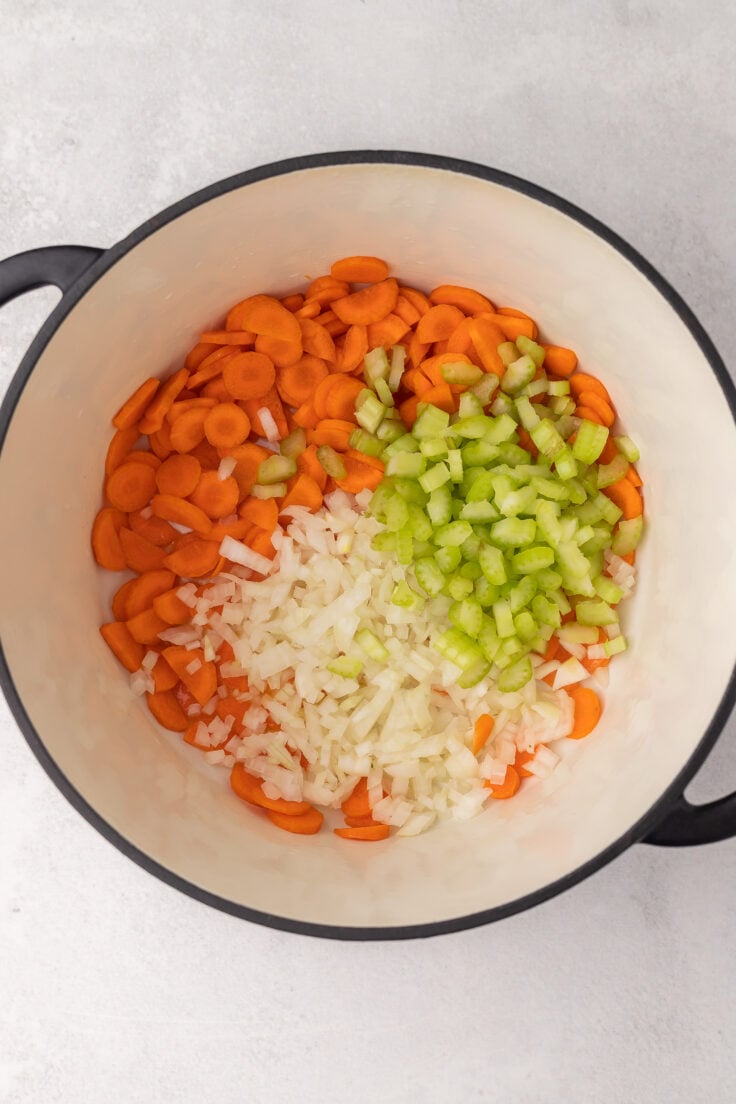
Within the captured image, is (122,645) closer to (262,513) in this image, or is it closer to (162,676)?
(162,676)

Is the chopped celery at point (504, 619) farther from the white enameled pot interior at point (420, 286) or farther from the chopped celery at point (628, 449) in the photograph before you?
the chopped celery at point (628, 449)

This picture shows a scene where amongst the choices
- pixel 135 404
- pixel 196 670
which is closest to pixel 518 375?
pixel 135 404

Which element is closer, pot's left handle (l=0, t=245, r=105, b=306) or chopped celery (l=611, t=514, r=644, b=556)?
pot's left handle (l=0, t=245, r=105, b=306)

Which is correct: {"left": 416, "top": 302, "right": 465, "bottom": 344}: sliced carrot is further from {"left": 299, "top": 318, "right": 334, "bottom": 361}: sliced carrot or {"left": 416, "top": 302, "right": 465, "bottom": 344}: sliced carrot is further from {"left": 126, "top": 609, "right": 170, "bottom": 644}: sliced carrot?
{"left": 126, "top": 609, "right": 170, "bottom": 644}: sliced carrot

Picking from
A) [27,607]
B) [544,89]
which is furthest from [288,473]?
[544,89]

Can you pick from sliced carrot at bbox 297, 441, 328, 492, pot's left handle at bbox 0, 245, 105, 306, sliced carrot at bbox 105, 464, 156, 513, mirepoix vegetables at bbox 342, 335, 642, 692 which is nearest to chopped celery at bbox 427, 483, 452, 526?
mirepoix vegetables at bbox 342, 335, 642, 692

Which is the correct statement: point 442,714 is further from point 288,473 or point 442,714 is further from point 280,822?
point 288,473
